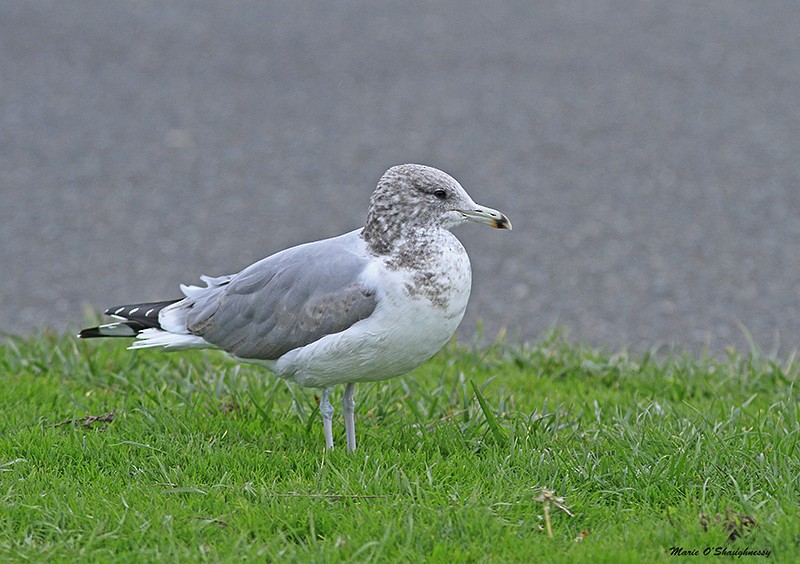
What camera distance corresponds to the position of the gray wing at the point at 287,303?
4.28 m

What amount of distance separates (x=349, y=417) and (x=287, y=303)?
1.88 feet

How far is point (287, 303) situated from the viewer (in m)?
4.44

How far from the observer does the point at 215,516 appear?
386 cm

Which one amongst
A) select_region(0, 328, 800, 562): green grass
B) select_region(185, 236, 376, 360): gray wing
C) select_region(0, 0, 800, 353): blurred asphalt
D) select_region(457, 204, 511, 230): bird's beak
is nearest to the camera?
select_region(0, 328, 800, 562): green grass

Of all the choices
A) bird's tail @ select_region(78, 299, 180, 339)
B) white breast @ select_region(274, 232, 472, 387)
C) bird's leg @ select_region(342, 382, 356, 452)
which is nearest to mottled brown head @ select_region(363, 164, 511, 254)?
white breast @ select_region(274, 232, 472, 387)

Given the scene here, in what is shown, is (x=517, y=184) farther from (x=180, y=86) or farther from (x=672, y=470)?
(x=672, y=470)

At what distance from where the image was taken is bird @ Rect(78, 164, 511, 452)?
4.18m

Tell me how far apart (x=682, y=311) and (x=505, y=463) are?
3486 mm

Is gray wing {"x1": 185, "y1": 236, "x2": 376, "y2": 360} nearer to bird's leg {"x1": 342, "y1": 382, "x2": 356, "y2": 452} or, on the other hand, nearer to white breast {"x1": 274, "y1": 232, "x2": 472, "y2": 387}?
white breast {"x1": 274, "y1": 232, "x2": 472, "y2": 387}

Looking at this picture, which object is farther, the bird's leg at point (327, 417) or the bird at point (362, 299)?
the bird's leg at point (327, 417)
